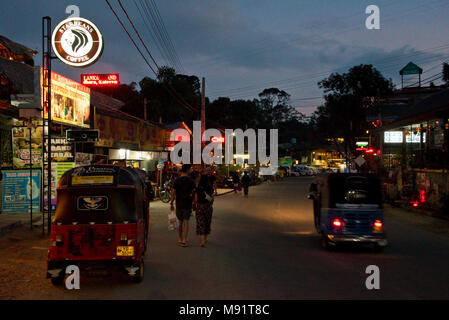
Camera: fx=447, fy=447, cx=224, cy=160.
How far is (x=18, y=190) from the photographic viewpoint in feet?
52.7

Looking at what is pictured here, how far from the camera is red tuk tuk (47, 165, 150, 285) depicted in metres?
7.40

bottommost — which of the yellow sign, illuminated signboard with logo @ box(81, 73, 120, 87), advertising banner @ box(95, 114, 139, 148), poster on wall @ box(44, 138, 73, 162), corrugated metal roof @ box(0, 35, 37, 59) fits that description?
the yellow sign

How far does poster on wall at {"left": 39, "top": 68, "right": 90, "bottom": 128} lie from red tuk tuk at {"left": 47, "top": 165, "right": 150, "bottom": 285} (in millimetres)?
8467

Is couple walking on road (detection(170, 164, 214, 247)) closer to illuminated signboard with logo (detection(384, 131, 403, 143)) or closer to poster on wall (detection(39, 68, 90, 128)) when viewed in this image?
poster on wall (detection(39, 68, 90, 128))

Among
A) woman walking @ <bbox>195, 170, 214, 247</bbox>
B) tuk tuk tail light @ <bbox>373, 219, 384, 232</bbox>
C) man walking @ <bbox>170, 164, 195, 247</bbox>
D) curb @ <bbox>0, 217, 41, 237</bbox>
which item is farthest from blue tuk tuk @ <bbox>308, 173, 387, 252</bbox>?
curb @ <bbox>0, 217, 41, 237</bbox>

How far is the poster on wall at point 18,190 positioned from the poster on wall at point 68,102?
2.31 m

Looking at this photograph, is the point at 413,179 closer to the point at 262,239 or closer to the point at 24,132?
the point at 262,239

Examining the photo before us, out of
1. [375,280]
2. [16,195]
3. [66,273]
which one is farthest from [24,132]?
[375,280]

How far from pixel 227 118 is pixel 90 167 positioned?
70130 mm

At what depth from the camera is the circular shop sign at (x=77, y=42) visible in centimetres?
1562

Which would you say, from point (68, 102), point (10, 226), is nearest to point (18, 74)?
point (68, 102)

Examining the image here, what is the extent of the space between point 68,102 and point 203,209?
9249 millimetres

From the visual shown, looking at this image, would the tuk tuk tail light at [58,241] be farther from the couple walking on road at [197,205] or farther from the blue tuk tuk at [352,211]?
the blue tuk tuk at [352,211]

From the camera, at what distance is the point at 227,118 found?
7781 cm
